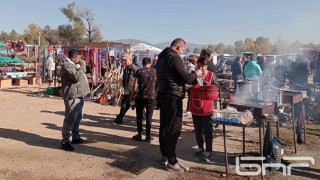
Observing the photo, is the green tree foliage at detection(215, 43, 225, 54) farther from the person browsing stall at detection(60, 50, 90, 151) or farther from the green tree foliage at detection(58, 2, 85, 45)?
the person browsing stall at detection(60, 50, 90, 151)

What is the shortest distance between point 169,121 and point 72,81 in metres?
2.08

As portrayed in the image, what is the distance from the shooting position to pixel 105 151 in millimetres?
5750

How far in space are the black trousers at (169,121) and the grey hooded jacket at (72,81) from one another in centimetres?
171

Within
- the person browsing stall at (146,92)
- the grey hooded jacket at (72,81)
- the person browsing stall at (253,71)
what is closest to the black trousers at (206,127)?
the person browsing stall at (146,92)

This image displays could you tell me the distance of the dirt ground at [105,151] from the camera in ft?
15.4

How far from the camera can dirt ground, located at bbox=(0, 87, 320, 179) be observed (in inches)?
184

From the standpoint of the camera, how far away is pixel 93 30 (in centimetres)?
5338

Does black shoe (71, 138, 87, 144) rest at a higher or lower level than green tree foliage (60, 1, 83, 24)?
lower

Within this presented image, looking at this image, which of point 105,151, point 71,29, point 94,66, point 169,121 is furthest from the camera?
point 71,29

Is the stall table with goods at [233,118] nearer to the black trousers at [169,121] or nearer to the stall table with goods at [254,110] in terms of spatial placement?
the stall table with goods at [254,110]

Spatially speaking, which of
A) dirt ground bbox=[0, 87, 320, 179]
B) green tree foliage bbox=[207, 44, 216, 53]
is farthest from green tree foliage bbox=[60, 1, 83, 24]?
dirt ground bbox=[0, 87, 320, 179]

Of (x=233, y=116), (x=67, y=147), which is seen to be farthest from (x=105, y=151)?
(x=233, y=116)

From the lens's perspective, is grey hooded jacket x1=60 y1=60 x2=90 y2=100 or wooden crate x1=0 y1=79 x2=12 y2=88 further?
wooden crate x1=0 y1=79 x2=12 y2=88

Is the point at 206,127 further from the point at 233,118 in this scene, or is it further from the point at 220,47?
the point at 220,47
